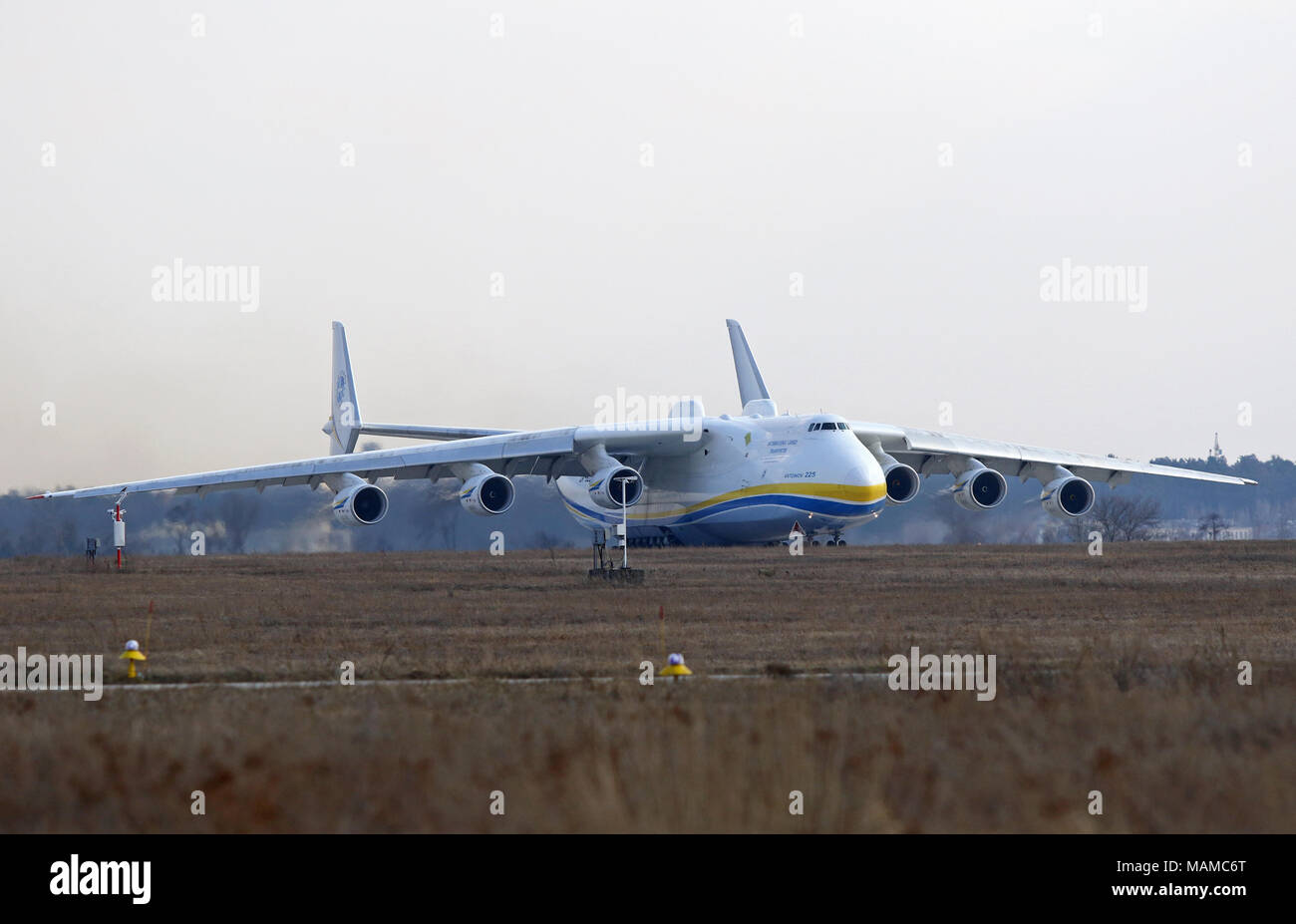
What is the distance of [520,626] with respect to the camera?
21.5 m

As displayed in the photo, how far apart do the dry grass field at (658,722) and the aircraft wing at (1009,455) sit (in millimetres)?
23196

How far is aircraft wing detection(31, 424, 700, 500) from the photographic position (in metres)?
45.0

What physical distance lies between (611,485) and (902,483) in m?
10.9

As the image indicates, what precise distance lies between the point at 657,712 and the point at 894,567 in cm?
2403

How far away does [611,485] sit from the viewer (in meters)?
43.9

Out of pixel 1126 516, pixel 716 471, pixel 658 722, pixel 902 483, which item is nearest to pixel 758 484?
pixel 716 471

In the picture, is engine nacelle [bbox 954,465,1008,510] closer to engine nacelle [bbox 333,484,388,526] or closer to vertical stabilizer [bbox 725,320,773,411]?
vertical stabilizer [bbox 725,320,773,411]

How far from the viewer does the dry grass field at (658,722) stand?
8461 mm

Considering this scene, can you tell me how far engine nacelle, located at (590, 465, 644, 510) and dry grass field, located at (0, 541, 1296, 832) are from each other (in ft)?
59.2

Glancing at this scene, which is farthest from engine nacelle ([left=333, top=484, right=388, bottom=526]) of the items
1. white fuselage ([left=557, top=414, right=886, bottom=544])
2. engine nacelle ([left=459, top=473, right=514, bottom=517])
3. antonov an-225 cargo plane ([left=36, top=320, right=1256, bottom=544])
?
white fuselage ([left=557, top=414, right=886, bottom=544])
